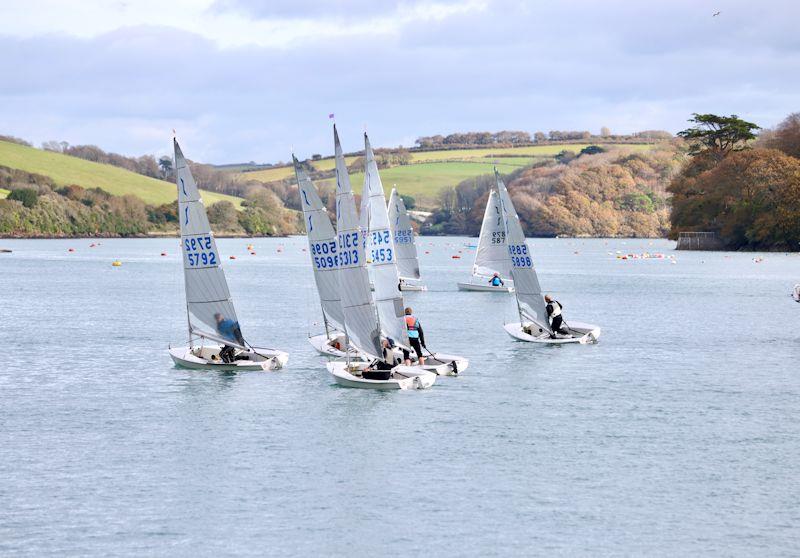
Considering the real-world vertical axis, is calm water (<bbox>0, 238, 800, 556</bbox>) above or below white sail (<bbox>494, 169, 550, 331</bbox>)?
below

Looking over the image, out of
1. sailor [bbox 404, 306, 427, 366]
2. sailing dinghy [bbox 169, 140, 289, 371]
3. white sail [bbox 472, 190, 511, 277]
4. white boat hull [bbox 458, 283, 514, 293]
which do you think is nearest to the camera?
sailor [bbox 404, 306, 427, 366]

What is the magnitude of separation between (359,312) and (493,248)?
4171 cm

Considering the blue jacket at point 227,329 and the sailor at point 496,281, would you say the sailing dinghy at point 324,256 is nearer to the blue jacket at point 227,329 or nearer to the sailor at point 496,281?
the blue jacket at point 227,329

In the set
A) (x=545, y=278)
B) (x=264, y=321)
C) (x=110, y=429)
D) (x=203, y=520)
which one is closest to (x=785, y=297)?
(x=545, y=278)

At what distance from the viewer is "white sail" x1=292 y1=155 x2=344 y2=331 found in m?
43.7

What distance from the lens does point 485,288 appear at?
85188 millimetres

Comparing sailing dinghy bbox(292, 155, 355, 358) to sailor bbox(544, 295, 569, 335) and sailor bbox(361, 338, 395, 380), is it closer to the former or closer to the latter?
sailor bbox(361, 338, 395, 380)

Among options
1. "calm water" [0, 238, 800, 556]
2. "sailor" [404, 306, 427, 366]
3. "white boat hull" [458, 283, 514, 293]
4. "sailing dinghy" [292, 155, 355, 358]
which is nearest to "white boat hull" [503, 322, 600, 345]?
"calm water" [0, 238, 800, 556]

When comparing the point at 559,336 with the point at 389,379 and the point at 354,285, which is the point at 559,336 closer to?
the point at 354,285

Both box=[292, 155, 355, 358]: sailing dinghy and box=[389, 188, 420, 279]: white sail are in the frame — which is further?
box=[389, 188, 420, 279]: white sail

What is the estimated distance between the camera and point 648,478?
1086 inches

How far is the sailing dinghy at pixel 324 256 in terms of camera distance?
43747 mm

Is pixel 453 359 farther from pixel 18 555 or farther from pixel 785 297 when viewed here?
pixel 785 297

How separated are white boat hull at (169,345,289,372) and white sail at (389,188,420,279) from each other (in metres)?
39.1
